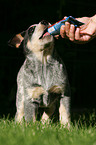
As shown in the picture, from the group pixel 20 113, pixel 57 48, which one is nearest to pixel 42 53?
pixel 20 113

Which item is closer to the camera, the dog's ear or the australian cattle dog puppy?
the australian cattle dog puppy

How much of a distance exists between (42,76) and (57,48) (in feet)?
7.44

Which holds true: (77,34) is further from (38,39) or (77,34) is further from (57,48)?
(57,48)

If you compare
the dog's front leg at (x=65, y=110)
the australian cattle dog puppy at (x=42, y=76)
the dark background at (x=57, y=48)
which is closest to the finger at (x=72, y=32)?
the australian cattle dog puppy at (x=42, y=76)

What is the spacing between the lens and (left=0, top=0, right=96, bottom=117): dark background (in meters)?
4.53

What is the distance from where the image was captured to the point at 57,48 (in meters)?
4.26

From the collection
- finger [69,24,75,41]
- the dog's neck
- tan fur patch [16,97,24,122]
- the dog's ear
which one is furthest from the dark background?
finger [69,24,75,41]

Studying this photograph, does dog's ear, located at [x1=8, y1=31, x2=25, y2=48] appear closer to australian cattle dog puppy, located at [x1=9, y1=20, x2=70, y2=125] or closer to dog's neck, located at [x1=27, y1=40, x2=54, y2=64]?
australian cattle dog puppy, located at [x1=9, y1=20, x2=70, y2=125]

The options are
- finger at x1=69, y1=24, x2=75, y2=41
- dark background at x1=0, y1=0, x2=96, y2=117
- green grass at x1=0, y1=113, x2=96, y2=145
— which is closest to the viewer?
green grass at x1=0, y1=113, x2=96, y2=145

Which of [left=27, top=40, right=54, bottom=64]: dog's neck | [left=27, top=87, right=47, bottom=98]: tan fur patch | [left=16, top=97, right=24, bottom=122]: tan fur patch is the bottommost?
[left=16, top=97, right=24, bottom=122]: tan fur patch

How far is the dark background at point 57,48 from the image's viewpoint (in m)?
4.53

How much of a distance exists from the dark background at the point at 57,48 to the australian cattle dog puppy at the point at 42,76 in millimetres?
2076

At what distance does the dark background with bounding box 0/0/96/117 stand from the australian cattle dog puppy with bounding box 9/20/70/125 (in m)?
2.08

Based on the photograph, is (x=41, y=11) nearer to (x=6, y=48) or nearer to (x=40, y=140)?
(x=6, y=48)
